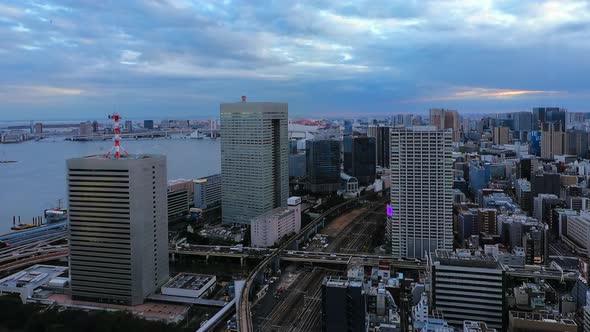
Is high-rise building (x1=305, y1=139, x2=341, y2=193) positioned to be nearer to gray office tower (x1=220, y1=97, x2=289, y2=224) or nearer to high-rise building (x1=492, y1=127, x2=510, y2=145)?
gray office tower (x1=220, y1=97, x2=289, y2=224)

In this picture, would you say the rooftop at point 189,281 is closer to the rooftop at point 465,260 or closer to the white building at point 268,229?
the white building at point 268,229

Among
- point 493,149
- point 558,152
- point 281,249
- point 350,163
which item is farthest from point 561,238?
point 493,149

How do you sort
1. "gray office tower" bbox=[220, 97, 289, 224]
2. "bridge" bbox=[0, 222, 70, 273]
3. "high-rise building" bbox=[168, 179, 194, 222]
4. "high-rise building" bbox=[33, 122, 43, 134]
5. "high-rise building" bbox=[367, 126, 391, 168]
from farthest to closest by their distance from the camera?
"high-rise building" bbox=[33, 122, 43, 134]
"high-rise building" bbox=[367, 126, 391, 168]
"high-rise building" bbox=[168, 179, 194, 222]
"gray office tower" bbox=[220, 97, 289, 224]
"bridge" bbox=[0, 222, 70, 273]

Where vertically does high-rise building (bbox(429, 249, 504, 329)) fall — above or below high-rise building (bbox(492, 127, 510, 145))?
below

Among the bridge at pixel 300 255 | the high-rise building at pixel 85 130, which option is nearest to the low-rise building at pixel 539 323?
the bridge at pixel 300 255

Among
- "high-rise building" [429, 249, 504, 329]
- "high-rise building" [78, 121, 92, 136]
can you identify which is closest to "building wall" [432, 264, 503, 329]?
"high-rise building" [429, 249, 504, 329]

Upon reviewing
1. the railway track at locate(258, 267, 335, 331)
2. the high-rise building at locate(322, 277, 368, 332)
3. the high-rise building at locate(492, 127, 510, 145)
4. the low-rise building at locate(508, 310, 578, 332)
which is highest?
the high-rise building at locate(492, 127, 510, 145)

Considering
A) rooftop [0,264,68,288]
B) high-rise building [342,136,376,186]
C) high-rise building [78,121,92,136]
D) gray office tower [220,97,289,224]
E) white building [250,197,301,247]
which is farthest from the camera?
high-rise building [78,121,92,136]
